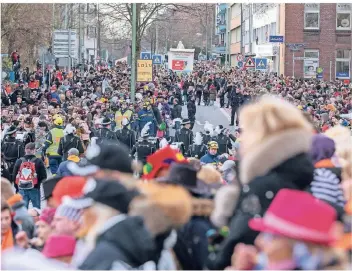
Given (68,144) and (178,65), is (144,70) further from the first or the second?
(178,65)

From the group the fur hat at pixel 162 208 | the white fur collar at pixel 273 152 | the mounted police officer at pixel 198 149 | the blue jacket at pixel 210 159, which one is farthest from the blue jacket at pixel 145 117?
the fur hat at pixel 162 208

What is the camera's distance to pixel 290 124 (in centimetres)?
457

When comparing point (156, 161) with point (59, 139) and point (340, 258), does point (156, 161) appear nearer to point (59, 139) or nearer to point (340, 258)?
point (340, 258)

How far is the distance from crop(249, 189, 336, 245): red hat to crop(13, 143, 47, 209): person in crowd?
1037 cm

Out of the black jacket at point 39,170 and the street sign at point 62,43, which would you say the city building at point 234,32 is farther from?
the black jacket at point 39,170

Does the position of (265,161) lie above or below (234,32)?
below

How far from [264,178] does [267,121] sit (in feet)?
1.23

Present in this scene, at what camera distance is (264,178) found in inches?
187

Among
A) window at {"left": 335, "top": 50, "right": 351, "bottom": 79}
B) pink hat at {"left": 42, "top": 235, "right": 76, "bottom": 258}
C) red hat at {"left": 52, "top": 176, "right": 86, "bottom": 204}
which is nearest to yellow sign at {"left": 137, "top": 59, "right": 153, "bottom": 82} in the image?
window at {"left": 335, "top": 50, "right": 351, "bottom": 79}

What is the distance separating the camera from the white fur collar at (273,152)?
179 inches

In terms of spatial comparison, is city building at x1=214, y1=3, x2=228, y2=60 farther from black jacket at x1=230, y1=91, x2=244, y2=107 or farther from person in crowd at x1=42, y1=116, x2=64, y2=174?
person in crowd at x1=42, y1=116, x2=64, y2=174

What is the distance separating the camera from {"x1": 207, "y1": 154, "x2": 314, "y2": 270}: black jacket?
15.5 feet

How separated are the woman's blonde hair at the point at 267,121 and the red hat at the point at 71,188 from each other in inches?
40.6

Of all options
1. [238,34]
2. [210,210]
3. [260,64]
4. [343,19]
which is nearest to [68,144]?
[210,210]
